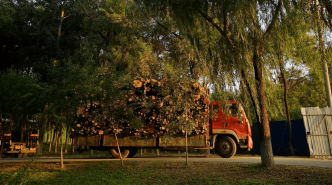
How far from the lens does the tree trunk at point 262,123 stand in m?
9.31

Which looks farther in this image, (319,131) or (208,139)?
(208,139)

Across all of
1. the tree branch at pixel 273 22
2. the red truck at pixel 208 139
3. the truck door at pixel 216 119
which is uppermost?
the tree branch at pixel 273 22

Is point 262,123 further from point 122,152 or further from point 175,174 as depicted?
point 122,152

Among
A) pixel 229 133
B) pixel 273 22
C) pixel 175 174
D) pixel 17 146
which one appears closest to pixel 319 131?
pixel 229 133

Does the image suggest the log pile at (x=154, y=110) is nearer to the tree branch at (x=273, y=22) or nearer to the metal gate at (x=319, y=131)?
the tree branch at (x=273, y=22)

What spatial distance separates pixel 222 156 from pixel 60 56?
14.3m

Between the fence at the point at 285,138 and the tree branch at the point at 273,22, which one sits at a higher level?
the tree branch at the point at 273,22

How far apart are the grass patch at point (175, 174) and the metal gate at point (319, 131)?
4.77 meters

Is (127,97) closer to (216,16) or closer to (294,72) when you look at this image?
(216,16)

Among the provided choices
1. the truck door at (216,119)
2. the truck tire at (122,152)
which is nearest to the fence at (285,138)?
the truck door at (216,119)

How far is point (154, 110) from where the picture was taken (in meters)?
13.7

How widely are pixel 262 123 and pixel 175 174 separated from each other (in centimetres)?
351

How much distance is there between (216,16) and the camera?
377 inches

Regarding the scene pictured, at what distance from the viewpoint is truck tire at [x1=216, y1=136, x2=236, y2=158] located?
1390cm
